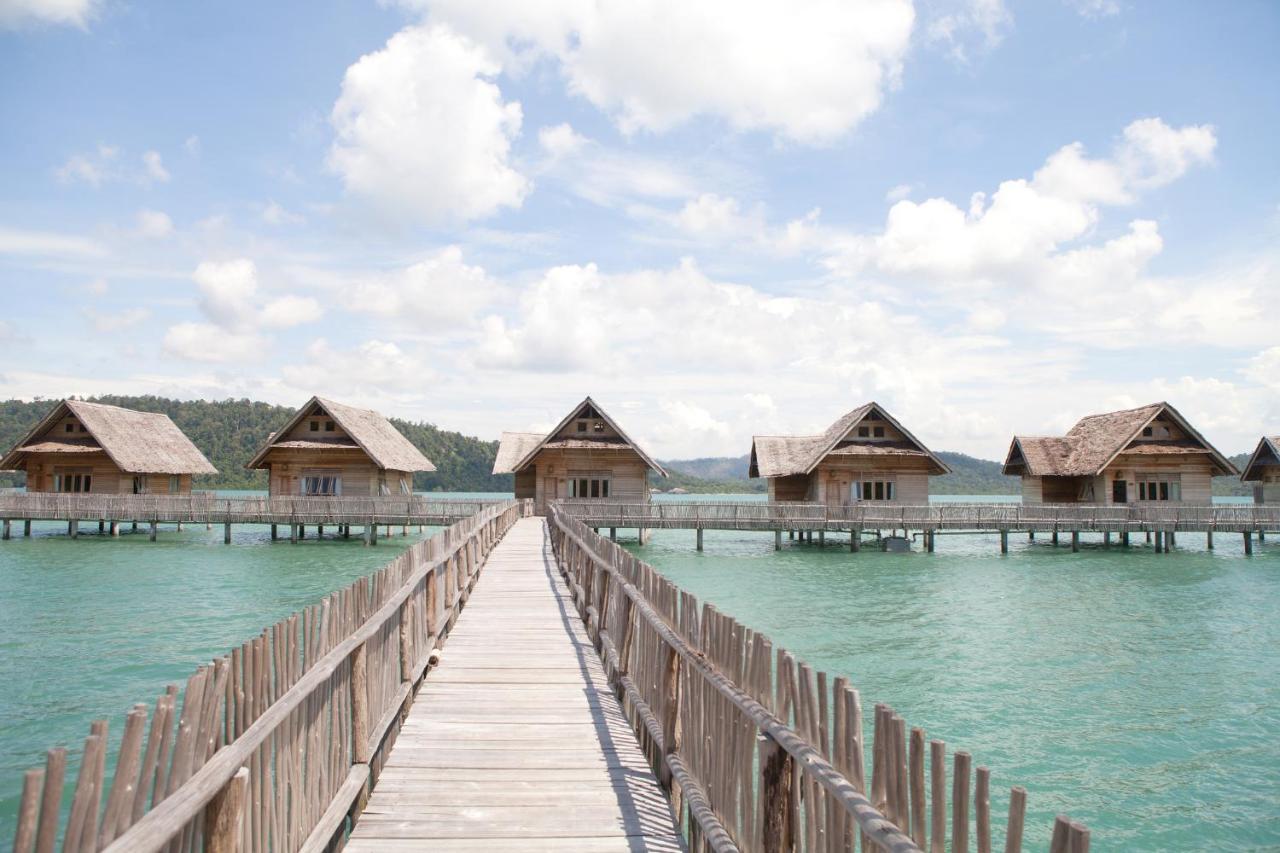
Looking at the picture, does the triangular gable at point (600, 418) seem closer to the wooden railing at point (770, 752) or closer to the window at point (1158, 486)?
the window at point (1158, 486)

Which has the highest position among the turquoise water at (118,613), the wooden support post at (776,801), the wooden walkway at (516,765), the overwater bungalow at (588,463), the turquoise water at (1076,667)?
the overwater bungalow at (588,463)

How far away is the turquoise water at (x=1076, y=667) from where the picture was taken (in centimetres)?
1037

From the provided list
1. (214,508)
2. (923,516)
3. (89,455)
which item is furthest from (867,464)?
(89,455)

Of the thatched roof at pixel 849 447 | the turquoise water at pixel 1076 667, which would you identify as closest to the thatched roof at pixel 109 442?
the turquoise water at pixel 1076 667

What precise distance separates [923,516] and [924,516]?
0.06 m

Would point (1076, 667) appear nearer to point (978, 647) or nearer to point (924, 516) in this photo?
point (978, 647)

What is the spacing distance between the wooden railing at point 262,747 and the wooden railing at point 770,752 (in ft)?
7.19

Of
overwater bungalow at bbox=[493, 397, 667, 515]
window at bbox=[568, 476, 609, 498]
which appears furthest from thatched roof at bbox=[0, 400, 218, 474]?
window at bbox=[568, 476, 609, 498]

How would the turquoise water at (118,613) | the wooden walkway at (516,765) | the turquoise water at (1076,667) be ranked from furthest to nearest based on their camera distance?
the turquoise water at (118,613)
the turquoise water at (1076,667)
the wooden walkway at (516,765)

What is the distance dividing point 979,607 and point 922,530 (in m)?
14.7

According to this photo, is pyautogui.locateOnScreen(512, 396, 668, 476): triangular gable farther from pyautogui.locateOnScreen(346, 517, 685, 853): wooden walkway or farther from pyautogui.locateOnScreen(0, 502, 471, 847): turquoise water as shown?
pyautogui.locateOnScreen(346, 517, 685, 853): wooden walkway

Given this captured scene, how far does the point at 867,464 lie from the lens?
134 ft

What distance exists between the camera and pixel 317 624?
5.93m

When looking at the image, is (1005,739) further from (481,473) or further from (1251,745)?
(481,473)
